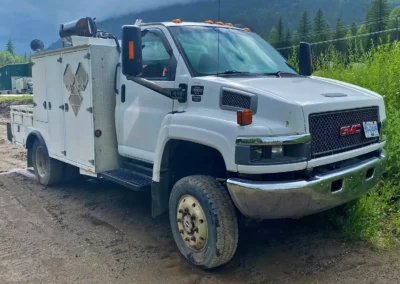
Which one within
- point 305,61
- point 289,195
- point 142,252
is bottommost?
point 142,252

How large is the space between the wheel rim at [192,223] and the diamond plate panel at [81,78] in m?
2.42

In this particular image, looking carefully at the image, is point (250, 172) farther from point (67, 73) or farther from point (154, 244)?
point (67, 73)

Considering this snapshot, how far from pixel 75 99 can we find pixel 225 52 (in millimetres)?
2433

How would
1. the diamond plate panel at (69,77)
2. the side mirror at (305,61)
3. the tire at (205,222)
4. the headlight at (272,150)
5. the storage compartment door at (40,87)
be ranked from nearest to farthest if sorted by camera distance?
the headlight at (272,150), the tire at (205,222), the side mirror at (305,61), the diamond plate panel at (69,77), the storage compartment door at (40,87)

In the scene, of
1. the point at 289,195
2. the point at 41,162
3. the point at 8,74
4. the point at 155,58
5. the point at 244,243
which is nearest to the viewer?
the point at 289,195

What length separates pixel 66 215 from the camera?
5.81 meters

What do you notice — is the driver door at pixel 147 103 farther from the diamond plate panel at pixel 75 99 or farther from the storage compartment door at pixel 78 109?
the diamond plate panel at pixel 75 99

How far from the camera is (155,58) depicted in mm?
4875

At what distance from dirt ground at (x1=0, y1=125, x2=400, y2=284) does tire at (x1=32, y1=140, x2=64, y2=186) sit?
98cm

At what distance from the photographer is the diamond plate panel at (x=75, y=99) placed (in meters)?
5.84

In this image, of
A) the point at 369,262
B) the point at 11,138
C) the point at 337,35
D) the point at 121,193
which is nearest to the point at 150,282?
the point at 369,262

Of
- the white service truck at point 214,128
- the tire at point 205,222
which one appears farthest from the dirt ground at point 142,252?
the white service truck at point 214,128

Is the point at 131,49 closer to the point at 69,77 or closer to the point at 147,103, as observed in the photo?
the point at 147,103

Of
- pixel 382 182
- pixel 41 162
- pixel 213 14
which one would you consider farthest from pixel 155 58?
pixel 41 162
